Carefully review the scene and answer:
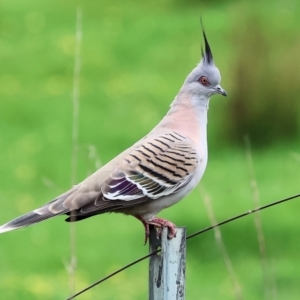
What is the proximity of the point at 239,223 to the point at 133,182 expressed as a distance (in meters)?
4.67

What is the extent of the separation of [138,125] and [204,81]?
20.5ft

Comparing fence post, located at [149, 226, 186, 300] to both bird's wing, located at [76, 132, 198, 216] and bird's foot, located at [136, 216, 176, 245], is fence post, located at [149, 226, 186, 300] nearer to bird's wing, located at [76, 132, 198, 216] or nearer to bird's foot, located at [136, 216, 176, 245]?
bird's foot, located at [136, 216, 176, 245]

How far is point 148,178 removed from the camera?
389 cm

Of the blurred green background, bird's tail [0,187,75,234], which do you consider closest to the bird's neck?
bird's tail [0,187,75,234]

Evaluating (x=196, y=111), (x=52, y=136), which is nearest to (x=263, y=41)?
(x=52, y=136)

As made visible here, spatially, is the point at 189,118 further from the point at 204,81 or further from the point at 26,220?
the point at 26,220

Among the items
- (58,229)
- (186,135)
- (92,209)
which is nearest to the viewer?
(92,209)

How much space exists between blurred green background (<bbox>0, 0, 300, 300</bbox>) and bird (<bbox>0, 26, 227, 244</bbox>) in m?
1.07

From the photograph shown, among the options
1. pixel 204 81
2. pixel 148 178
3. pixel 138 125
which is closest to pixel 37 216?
pixel 148 178

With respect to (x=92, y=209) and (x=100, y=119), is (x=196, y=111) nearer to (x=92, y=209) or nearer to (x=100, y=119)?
(x=92, y=209)

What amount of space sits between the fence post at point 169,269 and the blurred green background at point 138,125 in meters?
1.81

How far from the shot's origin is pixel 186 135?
4.04 meters

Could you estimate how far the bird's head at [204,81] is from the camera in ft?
14.0

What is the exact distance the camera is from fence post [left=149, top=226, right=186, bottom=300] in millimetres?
2951
